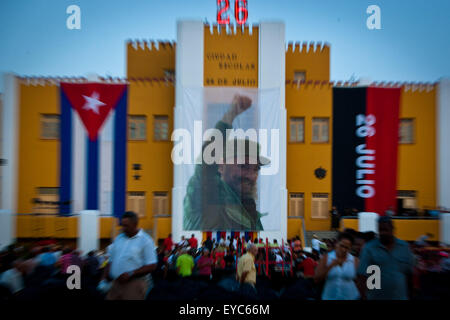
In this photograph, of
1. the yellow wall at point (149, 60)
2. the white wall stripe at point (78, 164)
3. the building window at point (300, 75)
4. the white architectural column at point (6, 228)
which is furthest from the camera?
the building window at point (300, 75)

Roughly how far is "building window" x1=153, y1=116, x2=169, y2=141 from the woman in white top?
835cm

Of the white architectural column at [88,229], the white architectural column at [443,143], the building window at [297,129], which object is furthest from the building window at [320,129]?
the white architectural column at [88,229]

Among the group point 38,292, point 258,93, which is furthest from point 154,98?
point 38,292

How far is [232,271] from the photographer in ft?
20.9

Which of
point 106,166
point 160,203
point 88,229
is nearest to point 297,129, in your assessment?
point 160,203

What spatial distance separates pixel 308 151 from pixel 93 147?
8.15m

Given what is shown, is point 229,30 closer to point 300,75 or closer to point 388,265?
point 300,75

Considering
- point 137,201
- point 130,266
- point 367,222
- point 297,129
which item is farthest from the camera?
point 297,129

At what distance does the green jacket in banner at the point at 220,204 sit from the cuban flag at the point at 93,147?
98.0 inches

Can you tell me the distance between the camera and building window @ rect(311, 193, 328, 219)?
9945 millimetres

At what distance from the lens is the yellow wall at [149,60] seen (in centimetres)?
1191

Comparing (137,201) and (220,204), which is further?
(137,201)

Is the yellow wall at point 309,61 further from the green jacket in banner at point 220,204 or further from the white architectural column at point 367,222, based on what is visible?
the white architectural column at point 367,222
